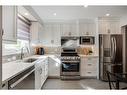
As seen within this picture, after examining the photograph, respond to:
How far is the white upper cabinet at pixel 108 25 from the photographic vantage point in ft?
19.5

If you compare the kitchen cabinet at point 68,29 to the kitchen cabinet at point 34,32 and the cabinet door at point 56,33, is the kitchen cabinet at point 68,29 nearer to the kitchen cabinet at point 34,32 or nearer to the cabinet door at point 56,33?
the cabinet door at point 56,33

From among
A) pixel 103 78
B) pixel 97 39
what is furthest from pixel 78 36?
pixel 103 78

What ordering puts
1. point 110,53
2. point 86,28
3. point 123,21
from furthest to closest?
point 86,28 < point 123,21 < point 110,53

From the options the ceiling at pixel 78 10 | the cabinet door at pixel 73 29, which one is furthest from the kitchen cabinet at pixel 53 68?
the ceiling at pixel 78 10

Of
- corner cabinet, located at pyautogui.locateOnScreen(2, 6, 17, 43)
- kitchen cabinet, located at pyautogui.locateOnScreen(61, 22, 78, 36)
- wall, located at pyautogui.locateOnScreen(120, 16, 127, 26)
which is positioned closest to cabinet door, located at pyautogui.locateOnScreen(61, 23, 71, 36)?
kitchen cabinet, located at pyautogui.locateOnScreen(61, 22, 78, 36)

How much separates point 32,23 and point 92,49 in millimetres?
2607

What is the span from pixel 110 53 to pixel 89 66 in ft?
2.97

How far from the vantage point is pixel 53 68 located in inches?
234

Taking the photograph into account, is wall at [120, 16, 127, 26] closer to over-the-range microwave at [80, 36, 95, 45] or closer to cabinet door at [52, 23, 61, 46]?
over-the-range microwave at [80, 36, 95, 45]

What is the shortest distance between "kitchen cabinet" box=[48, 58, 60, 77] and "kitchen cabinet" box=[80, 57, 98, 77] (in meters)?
0.86

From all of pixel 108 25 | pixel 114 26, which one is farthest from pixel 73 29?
pixel 114 26

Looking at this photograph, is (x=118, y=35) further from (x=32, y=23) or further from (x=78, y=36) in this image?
(x=32, y=23)

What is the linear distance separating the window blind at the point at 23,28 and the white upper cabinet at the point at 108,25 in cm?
252

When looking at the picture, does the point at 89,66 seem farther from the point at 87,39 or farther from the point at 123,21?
the point at 123,21
